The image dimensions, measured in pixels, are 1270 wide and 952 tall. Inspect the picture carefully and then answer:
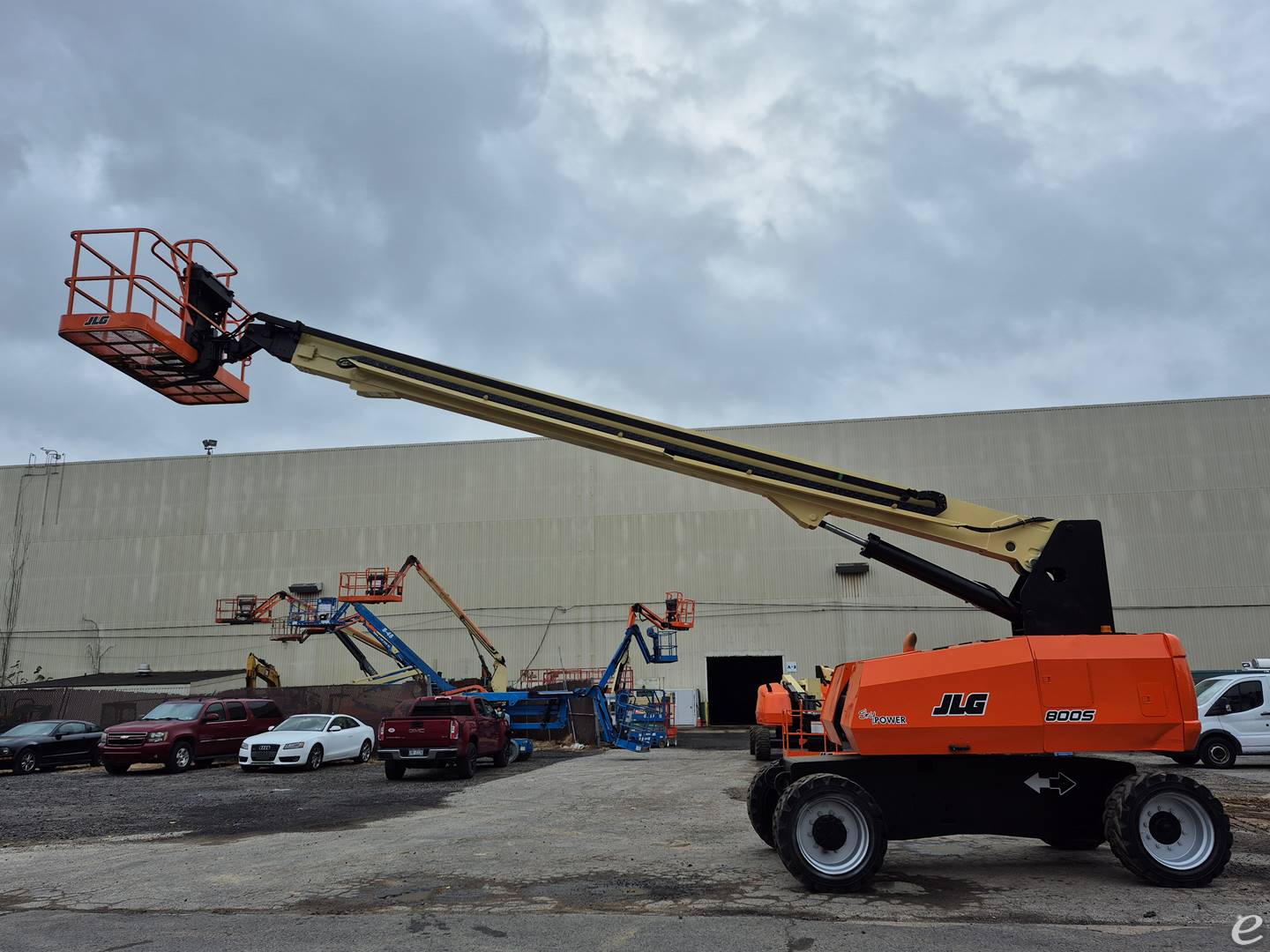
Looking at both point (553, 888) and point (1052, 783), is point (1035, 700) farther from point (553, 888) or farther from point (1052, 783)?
point (553, 888)

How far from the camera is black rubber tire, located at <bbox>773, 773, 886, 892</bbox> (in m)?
7.81

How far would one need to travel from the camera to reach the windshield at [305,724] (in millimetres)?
21594

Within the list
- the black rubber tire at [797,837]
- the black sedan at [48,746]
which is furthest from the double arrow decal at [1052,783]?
the black sedan at [48,746]

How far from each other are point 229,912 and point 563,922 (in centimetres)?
283

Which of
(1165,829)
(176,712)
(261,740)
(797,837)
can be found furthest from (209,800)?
(1165,829)

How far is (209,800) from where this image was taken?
610 inches

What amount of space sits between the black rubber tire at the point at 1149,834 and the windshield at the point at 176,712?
2071 cm

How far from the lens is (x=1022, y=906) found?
7.31 m

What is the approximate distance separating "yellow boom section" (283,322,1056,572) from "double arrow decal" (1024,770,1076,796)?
203 cm

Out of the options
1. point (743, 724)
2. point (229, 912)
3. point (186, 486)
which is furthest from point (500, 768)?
point (186, 486)

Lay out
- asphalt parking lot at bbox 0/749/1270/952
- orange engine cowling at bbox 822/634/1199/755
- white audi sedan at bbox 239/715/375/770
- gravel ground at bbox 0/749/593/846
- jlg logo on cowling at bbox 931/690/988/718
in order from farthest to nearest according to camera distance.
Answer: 1. white audi sedan at bbox 239/715/375/770
2. gravel ground at bbox 0/749/593/846
3. jlg logo on cowling at bbox 931/690/988/718
4. orange engine cowling at bbox 822/634/1199/755
5. asphalt parking lot at bbox 0/749/1270/952

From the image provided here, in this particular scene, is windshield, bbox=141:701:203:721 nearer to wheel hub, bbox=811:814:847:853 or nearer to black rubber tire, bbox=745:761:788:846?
black rubber tire, bbox=745:761:788:846

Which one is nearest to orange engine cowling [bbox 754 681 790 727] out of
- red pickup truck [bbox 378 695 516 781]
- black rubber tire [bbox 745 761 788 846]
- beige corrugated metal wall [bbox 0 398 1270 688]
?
red pickup truck [bbox 378 695 516 781]

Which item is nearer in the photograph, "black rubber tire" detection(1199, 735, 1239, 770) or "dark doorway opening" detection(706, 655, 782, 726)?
"black rubber tire" detection(1199, 735, 1239, 770)
